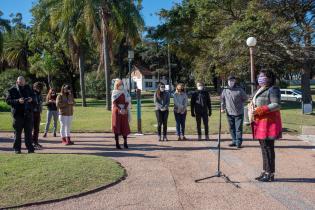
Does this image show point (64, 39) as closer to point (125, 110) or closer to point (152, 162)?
point (125, 110)

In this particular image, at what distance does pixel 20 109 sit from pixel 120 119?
2.33m

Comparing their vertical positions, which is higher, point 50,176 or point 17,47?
point 17,47

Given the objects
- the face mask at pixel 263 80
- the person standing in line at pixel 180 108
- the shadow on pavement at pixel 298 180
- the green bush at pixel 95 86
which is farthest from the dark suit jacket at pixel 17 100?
the green bush at pixel 95 86

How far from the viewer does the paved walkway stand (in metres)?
5.90

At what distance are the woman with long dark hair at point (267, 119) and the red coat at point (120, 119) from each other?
4.22m

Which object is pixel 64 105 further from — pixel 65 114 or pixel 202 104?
pixel 202 104

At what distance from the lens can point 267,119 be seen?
23.5 ft

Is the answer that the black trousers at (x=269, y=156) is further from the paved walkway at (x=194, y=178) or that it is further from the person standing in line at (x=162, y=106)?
the person standing in line at (x=162, y=106)

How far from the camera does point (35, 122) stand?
1151 cm

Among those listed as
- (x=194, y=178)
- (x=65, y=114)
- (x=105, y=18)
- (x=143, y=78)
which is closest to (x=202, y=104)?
(x=65, y=114)

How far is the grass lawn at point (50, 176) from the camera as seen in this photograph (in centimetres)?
618

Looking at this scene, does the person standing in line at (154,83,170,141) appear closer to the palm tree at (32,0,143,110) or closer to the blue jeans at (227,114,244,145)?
the blue jeans at (227,114,244,145)

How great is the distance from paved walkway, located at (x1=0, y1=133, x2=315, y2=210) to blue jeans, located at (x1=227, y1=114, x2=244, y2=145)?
27 centimetres

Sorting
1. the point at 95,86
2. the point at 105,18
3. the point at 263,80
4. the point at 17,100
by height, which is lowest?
the point at 17,100
